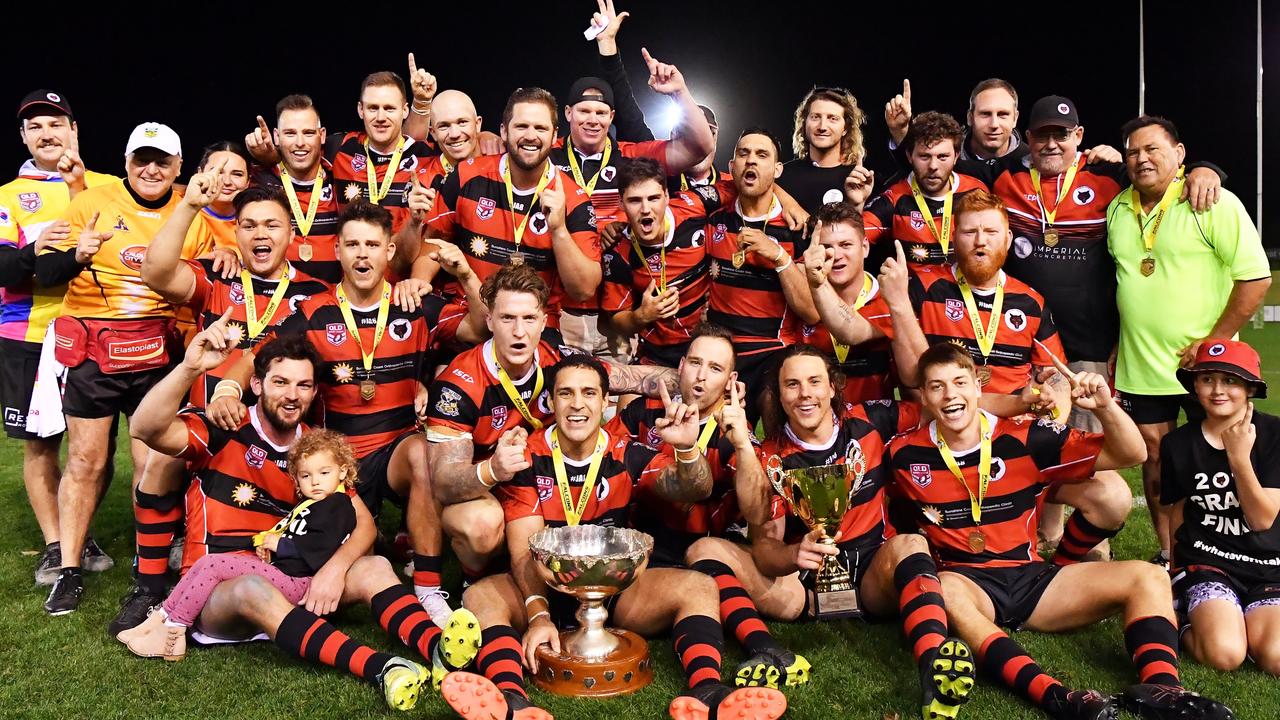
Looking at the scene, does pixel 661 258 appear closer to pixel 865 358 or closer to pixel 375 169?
pixel 865 358

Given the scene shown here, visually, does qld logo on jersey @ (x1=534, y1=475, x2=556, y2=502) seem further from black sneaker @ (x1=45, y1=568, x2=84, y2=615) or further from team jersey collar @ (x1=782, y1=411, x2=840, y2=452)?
black sneaker @ (x1=45, y1=568, x2=84, y2=615)

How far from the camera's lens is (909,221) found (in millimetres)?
4828

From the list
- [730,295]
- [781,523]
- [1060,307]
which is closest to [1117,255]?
[1060,307]

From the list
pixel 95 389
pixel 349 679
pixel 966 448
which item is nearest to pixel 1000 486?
pixel 966 448

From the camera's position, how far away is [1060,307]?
15.5ft

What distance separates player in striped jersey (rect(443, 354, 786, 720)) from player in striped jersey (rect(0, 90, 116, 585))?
7.90ft

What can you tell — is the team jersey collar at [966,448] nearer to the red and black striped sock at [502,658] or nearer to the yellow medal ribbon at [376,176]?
the red and black striped sock at [502,658]

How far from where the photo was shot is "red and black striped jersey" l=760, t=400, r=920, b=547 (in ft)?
12.6

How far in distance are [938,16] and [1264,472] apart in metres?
17.8

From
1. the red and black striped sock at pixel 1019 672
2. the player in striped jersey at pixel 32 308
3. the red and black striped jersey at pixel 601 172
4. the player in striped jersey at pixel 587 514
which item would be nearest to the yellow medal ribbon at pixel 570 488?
the player in striped jersey at pixel 587 514

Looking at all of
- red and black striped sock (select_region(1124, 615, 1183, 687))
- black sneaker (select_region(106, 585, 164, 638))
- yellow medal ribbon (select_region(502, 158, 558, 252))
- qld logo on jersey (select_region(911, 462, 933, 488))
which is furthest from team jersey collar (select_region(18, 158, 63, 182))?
red and black striped sock (select_region(1124, 615, 1183, 687))

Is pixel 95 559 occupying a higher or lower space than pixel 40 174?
lower

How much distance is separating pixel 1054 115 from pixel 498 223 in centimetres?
265

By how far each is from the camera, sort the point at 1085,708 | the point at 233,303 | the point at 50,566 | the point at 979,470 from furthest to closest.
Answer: the point at 50,566
the point at 233,303
the point at 979,470
the point at 1085,708
